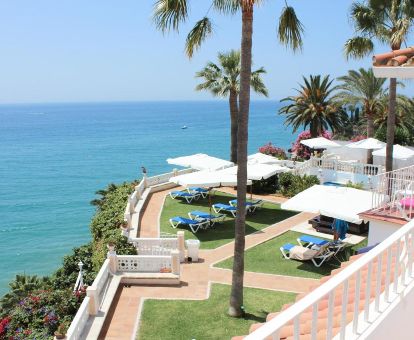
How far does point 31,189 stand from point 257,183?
141 feet

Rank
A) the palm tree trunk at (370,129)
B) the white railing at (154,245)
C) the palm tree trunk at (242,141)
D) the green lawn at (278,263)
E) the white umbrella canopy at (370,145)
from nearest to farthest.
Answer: the palm tree trunk at (242,141) < the green lawn at (278,263) < the white railing at (154,245) < the white umbrella canopy at (370,145) < the palm tree trunk at (370,129)

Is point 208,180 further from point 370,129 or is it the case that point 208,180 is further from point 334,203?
point 370,129

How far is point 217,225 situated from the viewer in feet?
67.1

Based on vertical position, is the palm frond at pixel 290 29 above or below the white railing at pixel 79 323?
above

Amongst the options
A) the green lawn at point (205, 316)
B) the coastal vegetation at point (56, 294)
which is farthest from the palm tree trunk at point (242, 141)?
the coastal vegetation at point (56, 294)

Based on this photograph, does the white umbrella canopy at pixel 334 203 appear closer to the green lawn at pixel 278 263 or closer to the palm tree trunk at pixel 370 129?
the green lawn at pixel 278 263

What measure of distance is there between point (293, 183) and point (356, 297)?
22.3 meters

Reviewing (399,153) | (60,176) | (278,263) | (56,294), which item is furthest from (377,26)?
(60,176)

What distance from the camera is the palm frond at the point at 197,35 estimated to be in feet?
35.9

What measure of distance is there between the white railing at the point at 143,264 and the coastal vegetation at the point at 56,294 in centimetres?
86

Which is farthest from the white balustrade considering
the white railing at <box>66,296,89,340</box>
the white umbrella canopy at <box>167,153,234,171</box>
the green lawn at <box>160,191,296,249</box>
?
the white umbrella canopy at <box>167,153,234,171</box>

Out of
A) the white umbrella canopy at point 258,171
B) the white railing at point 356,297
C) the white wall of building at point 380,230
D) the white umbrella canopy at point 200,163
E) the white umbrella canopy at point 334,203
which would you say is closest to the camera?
the white railing at point 356,297

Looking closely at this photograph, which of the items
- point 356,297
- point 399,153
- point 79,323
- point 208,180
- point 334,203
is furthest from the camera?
point 399,153

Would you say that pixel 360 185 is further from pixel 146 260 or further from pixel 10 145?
pixel 10 145
